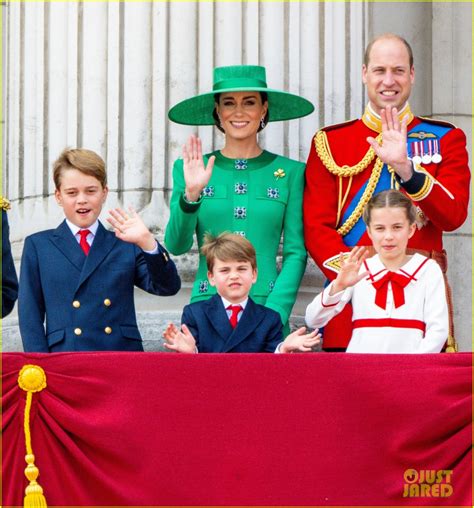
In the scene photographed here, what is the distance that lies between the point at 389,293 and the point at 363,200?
2.03 ft

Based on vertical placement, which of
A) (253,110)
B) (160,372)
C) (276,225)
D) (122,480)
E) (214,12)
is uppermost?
(214,12)

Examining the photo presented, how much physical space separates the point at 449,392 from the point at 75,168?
156 centimetres

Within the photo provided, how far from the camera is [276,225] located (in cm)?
622

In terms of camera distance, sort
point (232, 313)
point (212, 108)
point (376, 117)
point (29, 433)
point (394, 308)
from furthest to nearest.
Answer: point (212, 108), point (376, 117), point (232, 313), point (394, 308), point (29, 433)

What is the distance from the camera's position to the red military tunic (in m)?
5.97

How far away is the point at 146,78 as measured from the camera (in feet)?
23.1

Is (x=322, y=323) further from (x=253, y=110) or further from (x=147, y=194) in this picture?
(x=147, y=194)

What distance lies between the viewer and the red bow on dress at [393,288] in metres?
5.66

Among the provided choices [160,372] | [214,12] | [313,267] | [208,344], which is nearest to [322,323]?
[208,344]

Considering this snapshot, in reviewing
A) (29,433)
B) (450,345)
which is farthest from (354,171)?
(29,433)

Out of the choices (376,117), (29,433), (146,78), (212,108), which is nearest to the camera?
(29,433)

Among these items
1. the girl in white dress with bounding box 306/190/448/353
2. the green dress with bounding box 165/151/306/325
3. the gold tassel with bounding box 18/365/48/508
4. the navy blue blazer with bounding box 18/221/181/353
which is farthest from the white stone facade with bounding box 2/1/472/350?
the gold tassel with bounding box 18/365/48/508

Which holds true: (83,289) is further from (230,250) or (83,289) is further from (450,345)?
(450,345)

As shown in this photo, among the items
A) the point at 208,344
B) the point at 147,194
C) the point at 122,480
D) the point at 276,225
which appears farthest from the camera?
the point at 147,194
